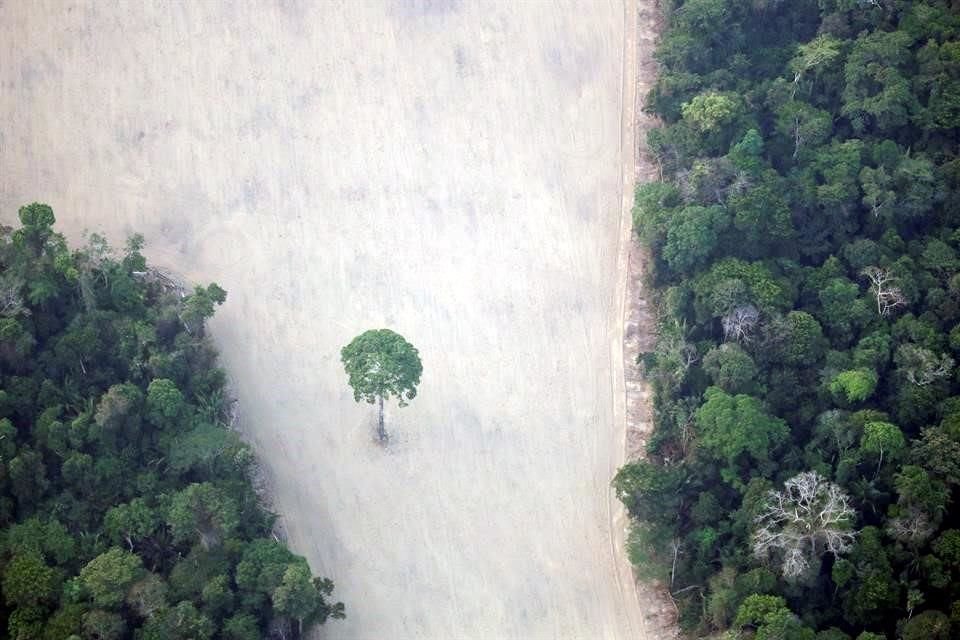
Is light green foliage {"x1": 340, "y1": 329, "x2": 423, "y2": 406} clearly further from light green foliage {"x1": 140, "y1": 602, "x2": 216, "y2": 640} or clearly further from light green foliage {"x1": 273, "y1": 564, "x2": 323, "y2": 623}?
light green foliage {"x1": 140, "y1": 602, "x2": 216, "y2": 640}

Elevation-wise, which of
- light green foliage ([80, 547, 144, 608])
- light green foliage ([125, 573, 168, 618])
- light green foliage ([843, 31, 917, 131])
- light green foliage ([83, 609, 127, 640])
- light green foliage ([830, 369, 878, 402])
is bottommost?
light green foliage ([83, 609, 127, 640])

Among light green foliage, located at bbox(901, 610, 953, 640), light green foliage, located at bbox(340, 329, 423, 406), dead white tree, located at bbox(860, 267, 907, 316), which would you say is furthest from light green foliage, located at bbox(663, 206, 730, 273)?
light green foliage, located at bbox(901, 610, 953, 640)

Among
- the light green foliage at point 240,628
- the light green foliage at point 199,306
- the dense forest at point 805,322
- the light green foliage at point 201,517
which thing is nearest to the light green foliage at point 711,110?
the dense forest at point 805,322

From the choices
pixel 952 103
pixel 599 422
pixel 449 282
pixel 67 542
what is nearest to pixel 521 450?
pixel 599 422

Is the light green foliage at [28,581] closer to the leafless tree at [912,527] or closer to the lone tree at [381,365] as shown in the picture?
the lone tree at [381,365]

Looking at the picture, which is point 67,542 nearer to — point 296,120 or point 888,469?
point 296,120

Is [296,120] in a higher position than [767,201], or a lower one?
higher

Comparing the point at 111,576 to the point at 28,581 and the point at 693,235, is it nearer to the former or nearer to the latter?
the point at 28,581
